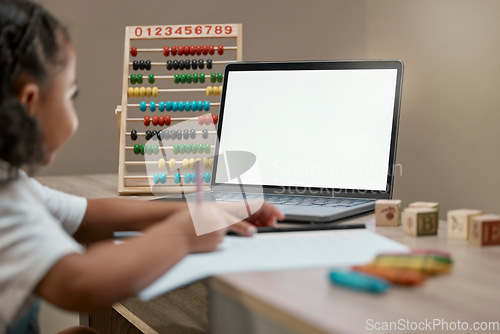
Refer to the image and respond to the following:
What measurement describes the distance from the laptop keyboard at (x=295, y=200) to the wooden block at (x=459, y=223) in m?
0.24

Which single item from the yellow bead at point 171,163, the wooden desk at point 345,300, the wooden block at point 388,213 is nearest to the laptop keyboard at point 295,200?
the wooden block at point 388,213

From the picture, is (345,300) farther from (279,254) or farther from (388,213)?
(388,213)

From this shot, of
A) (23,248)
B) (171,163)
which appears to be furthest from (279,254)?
(171,163)

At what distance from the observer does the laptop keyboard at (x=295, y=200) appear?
1.06 metres

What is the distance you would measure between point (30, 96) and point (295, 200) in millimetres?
562

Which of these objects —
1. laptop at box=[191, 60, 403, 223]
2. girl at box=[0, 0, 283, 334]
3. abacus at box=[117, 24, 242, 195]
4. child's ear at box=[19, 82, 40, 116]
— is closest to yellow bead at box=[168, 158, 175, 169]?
abacus at box=[117, 24, 242, 195]

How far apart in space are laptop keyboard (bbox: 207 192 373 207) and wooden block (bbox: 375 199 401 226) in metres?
0.12

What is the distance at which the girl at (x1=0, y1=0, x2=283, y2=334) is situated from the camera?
0.59m

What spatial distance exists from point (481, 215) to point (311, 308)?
0.41 m

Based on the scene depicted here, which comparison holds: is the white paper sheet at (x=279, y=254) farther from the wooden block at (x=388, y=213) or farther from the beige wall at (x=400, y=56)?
the beige wall at (x=400, y=56)

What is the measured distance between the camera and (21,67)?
66cm

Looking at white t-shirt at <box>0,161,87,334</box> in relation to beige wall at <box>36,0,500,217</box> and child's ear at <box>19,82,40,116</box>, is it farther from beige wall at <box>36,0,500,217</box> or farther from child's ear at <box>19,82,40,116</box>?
beige wall at <box>36,0,500,217</box>

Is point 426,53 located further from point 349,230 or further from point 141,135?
point 349,230

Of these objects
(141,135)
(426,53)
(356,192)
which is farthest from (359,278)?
(426,53)
